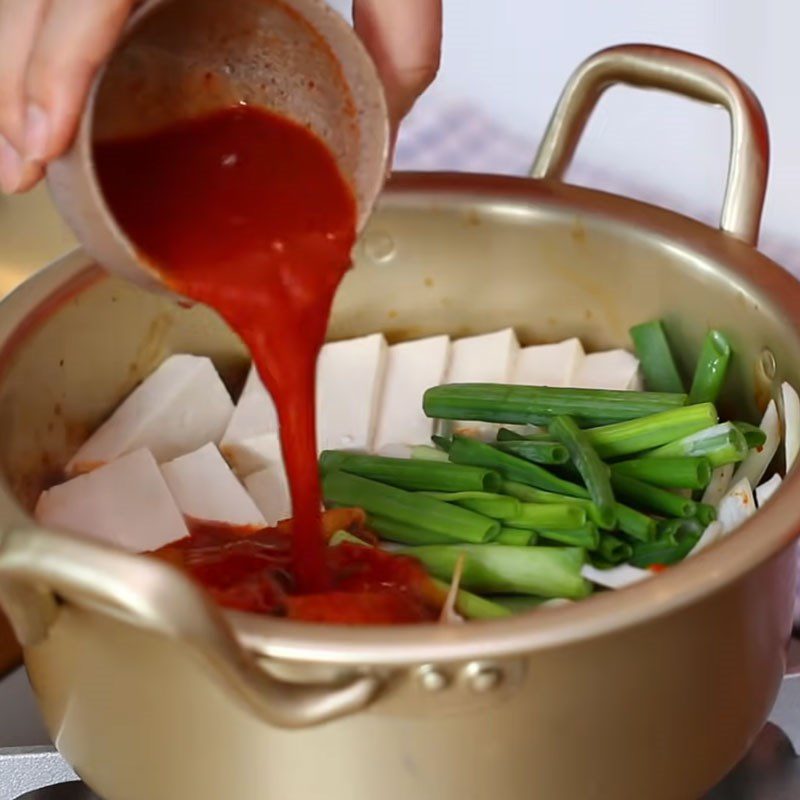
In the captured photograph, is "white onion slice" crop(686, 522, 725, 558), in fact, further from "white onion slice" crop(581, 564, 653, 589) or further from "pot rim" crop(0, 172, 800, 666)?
"pot rim" crop(0, 172, 800, 666)

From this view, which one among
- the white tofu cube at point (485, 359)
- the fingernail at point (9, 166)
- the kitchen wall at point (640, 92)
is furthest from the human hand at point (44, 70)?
the kitchen wall at point (640, 92)

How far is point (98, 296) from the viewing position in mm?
1210

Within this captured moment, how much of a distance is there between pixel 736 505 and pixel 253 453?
47cm

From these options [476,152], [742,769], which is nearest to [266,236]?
[742,769]

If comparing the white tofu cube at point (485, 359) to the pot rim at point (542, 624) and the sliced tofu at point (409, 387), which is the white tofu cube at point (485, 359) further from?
the pot rim at point (542, 624)

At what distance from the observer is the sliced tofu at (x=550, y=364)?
1.30 meters

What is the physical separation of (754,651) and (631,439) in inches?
13.4

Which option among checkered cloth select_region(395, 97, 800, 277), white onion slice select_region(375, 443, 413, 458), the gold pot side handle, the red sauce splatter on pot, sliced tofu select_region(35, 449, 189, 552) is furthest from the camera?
checkered cloth select_region(395, 97, 800, 277)

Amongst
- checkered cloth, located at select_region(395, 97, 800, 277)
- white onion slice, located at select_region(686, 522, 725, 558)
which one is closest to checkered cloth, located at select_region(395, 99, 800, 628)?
checkered cloth, located at select_region(395, 97, 800, 277)

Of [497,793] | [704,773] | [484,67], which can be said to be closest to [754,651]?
[704,773]

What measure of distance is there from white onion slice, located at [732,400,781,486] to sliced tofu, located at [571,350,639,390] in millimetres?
165

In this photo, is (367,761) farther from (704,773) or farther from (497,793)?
(704,773)

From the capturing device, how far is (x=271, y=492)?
122 centimetres

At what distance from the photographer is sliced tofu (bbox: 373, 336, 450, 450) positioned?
1.28m
